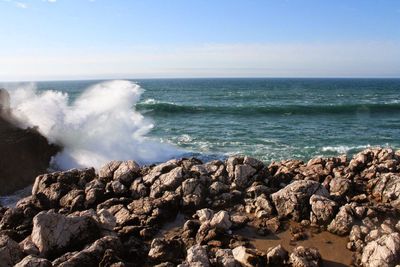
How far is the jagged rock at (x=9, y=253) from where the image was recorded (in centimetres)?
791

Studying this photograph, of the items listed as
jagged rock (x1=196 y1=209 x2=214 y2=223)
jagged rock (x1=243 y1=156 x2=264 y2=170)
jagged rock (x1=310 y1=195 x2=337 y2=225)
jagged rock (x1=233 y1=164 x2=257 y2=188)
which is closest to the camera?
jagged rock (x1=310 y1=195 x2=337 y2=225)

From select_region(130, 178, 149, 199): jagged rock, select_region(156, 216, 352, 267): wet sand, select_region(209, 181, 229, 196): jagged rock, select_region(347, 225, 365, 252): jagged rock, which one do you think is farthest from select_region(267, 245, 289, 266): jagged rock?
select_region(130, 178, 149, 199): jagged rock

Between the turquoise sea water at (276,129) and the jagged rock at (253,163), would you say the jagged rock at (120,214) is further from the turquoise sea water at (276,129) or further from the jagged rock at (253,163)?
the turquoise sea water at (276,129)

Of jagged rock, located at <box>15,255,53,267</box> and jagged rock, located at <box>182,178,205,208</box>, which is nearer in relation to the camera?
jagged rock, located at <box>15,255,53,267</box>

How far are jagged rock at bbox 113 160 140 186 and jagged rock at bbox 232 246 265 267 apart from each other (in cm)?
507

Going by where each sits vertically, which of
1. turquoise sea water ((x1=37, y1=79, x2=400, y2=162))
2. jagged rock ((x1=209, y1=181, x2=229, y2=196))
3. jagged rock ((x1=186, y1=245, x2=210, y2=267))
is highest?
jagged rock ((x1=209, y1=181, x2=229, y2=196))

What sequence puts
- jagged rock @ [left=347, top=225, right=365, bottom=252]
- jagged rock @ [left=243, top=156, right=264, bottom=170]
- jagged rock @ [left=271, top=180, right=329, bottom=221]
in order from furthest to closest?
jagged rock @ [left=243, top=156, right=264, bottom=170], jagged rock @ [left=271, top=180, right=329, bottom=221], jagged rock @ [left=347, top=225, right=365, bottom=252]

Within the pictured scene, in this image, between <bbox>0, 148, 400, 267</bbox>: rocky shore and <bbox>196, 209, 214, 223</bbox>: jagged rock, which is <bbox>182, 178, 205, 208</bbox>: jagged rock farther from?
<bbox>196, 209, 214, 223</bbox>: jagged rock

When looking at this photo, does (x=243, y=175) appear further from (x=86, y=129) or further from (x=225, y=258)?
(x=86, y=129)

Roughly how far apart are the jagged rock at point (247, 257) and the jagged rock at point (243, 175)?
3.88m

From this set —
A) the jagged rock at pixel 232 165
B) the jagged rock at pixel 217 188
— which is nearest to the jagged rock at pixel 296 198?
the jagged rock at pixel 217 188

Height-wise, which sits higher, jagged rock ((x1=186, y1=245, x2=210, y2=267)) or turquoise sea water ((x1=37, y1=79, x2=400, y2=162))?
jagged rock ((x1=186, y1=245, x2=210, y2=267))

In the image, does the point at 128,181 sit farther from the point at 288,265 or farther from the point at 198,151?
the point at 198,151

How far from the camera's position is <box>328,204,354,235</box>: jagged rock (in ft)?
31.1
